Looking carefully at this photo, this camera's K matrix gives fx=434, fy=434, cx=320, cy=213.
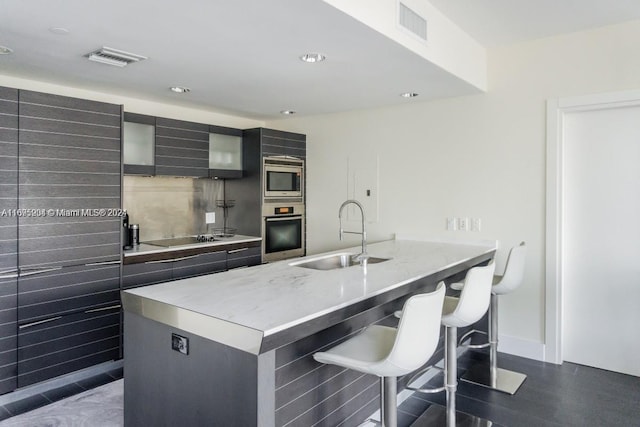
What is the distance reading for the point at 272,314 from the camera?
1663 mm

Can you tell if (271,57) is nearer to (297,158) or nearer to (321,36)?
(321,36)

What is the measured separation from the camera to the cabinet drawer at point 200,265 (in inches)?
154

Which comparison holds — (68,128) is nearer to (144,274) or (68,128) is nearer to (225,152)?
(144,274)

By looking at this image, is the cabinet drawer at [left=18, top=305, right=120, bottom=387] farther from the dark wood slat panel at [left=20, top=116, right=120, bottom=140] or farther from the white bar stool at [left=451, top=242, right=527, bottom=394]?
the white bar stool at [left=451, top=242, right=527, bottom=394]

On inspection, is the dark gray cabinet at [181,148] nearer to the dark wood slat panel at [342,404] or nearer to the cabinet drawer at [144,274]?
the cabinet drawer at [144,274]

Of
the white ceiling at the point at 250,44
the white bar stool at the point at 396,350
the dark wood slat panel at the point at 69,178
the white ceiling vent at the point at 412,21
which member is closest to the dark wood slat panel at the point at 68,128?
the dark wood slat panel at the point at 69,178

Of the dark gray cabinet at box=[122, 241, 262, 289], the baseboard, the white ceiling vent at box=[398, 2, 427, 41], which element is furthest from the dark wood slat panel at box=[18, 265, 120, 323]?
the baseboard

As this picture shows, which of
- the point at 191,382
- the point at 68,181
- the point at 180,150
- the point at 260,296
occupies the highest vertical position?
the point at 180,150

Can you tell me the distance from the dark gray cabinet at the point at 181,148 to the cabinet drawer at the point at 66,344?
55.7 inches

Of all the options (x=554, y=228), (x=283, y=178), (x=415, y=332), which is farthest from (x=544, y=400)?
(x=283, y=178)

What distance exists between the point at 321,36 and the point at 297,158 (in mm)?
2691

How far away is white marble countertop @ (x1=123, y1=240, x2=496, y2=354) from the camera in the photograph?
1.60 m

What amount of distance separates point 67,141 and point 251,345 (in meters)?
2.44

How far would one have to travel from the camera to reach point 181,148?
423cm
